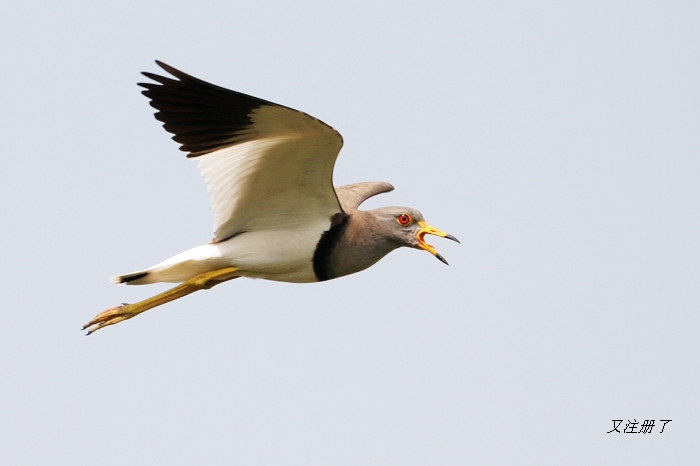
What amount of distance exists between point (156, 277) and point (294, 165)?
2281 millimetres

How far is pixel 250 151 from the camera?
465 inches

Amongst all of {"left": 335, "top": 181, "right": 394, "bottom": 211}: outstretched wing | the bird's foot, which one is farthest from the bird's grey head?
the bird's foot

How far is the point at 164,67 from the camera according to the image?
10.6 m

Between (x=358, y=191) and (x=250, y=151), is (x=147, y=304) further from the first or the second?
(x=358, y=191)

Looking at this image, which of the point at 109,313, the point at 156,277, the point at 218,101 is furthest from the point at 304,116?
the point at 109,313

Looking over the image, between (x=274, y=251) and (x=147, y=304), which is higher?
(x=274, y=251)

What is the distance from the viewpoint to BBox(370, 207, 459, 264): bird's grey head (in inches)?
504

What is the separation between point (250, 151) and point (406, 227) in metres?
2.20

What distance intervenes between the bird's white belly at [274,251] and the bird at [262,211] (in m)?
0.01

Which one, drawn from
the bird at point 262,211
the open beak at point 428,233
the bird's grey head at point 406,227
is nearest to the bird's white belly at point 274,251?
the bird at point 262,211

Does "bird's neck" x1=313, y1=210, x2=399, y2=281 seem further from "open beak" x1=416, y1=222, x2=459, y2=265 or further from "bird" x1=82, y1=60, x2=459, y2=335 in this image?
"open beak" x1=416, y1=222, x2=459, y2=265

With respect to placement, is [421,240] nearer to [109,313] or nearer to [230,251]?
[230,251]

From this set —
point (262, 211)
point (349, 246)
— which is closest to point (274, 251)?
point (262, 211)

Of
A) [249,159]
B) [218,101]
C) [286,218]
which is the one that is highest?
[218,101]
